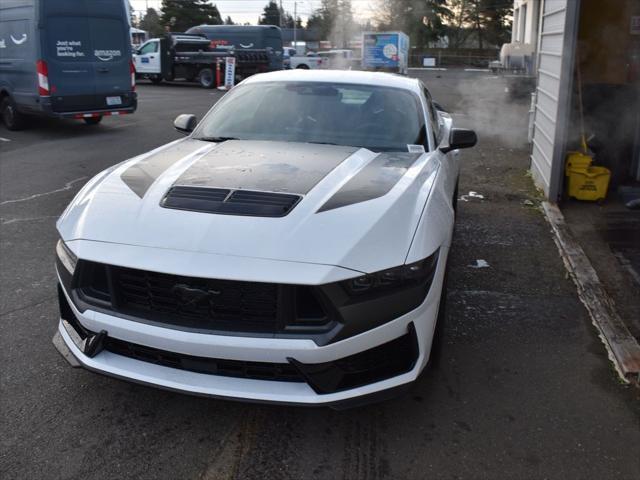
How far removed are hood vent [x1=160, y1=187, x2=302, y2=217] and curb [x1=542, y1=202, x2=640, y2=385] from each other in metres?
2.07

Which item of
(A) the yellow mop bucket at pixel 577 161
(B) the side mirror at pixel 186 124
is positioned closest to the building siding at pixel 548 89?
(A) the yellow mop bucket at pixel 577 161

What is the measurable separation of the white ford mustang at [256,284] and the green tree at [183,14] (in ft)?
228

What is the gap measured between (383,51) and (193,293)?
37412 mm

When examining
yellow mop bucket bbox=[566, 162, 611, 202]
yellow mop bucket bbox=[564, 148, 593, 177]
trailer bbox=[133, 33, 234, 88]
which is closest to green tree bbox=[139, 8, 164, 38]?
trailer bbox=[133, 33, 234, 88]

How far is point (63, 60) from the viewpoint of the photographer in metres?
11.2

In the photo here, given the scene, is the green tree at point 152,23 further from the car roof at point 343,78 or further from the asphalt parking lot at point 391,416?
the asphalt parking lot at point 391,416

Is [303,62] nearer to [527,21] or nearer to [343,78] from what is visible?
[527,21]

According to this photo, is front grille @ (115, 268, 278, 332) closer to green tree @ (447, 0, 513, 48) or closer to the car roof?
the car roof

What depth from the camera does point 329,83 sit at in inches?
181

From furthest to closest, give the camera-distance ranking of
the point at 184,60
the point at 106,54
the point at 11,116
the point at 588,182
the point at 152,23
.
→ the point at 152,23 < the point at 184,60 < the point at 11,116 < the point at 106,54 < the point at 588,182

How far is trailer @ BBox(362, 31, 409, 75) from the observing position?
37281mm

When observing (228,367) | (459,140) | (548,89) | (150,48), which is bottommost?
(228,367)

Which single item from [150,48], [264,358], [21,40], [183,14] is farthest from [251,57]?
A: [183,14]

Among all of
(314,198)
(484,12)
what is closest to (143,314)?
(314,198)
